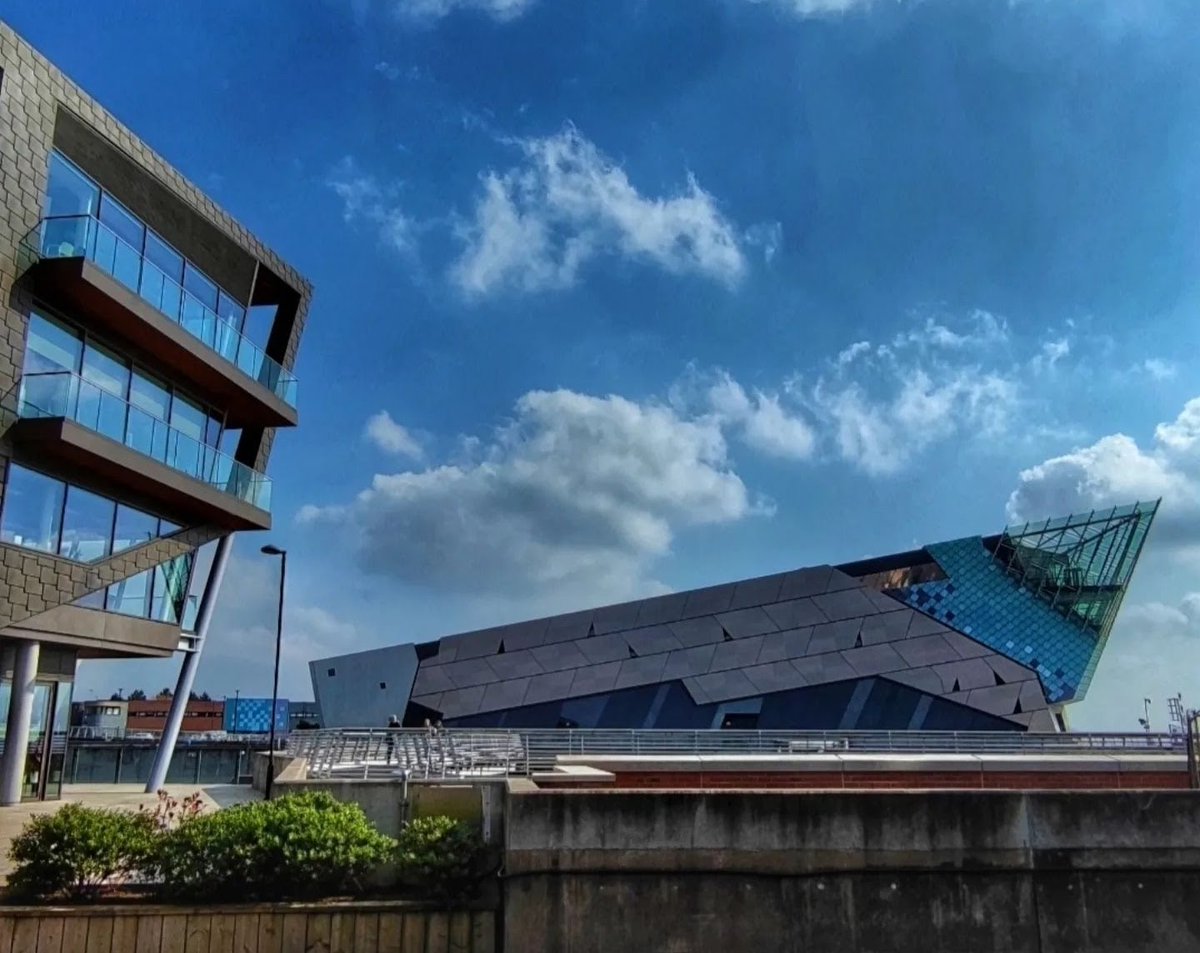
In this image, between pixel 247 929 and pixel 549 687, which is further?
pixel 549 687

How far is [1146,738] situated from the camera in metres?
22.8

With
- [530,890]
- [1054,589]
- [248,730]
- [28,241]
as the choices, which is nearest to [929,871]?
[530,890]

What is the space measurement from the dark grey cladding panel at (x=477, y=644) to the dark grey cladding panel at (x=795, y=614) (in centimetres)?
1292

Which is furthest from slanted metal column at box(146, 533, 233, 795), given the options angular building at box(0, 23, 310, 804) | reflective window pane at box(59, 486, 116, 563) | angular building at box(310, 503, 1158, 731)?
angular building at box(310, 503, 1158, 731)

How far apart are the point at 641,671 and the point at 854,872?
3613 centimetres

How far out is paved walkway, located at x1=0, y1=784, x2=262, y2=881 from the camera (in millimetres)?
16766

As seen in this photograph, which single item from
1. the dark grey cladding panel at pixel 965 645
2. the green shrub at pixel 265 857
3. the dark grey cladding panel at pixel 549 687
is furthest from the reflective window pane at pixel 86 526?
the dark grey cladding panel at pixel 965 645

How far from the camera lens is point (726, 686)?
142 feet

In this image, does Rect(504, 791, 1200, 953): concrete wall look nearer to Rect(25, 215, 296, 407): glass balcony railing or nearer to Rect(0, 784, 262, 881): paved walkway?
Rect(0, 784, 262, 881): paved walkway

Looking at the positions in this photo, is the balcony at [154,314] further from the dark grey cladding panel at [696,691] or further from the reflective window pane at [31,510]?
the dark grey cladding panel at [696,691]

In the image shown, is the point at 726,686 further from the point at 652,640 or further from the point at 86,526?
the point at 86,526

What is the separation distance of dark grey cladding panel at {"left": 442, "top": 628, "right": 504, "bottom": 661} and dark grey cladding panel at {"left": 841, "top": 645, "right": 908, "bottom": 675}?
16.2 m

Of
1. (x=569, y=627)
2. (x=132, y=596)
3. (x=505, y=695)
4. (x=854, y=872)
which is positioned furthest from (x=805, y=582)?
(x=854, y=872)

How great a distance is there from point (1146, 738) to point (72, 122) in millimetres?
26339
